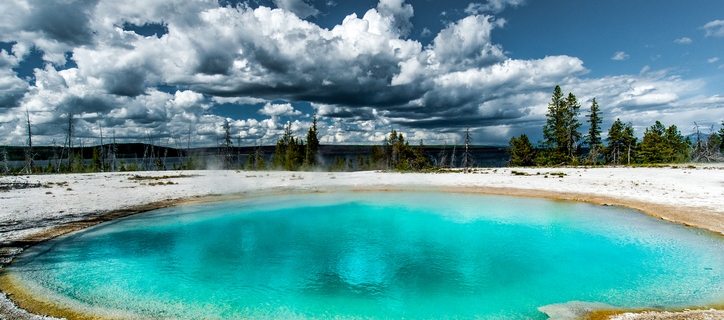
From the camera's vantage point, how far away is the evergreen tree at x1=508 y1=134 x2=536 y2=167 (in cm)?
6172

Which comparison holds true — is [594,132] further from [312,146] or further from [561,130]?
[312,146]

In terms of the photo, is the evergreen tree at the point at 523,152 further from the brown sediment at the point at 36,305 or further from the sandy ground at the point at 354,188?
the brown sediment at the point at 36,305

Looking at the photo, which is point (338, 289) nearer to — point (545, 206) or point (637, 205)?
point (545, 206)

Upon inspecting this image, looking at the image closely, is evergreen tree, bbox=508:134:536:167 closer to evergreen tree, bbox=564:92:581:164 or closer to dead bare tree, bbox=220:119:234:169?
evergreen tree, bbox=564:92:581:164

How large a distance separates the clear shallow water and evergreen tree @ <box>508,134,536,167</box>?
44.5m

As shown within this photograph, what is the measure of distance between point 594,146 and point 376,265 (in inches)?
2298

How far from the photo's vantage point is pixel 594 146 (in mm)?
56781

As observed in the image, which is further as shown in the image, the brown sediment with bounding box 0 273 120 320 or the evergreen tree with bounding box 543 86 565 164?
the evergreen tree with bounding box 543 86 565 164

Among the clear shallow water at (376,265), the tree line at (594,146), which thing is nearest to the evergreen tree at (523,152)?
the tree line at (594,146)

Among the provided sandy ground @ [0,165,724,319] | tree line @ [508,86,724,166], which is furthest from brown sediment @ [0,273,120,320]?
tree line @ [508,86,724,166]

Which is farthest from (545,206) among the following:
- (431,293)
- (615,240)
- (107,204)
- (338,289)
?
(107,204)

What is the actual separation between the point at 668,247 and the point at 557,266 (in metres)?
4.94

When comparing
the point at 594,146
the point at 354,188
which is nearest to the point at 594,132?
the point at 594,146

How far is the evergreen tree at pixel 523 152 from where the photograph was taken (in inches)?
2430
